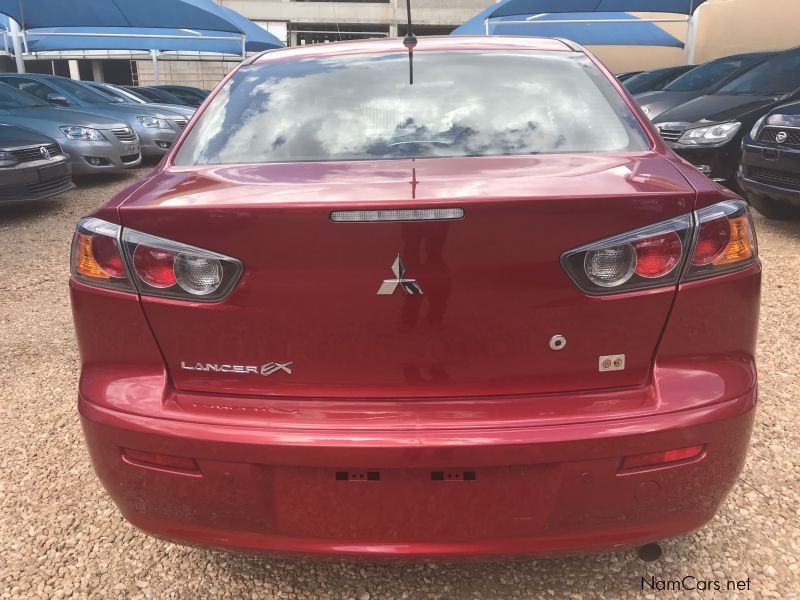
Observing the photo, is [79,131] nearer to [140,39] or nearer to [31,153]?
[31,153]

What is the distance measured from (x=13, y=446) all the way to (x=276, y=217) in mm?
1948

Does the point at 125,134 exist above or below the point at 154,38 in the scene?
below

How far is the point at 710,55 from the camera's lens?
59.3 ft

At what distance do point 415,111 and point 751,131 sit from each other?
4613 millimetres

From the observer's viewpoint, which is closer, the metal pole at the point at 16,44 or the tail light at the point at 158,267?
the tail light at the point at 158,267

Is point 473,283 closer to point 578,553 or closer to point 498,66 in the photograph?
point 578,553

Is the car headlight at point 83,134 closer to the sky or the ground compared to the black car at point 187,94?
closer to the sky

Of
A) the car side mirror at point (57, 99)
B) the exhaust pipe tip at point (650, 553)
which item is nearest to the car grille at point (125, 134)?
the car side mirror at point (57, 99)

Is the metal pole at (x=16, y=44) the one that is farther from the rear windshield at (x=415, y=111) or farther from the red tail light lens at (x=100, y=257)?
the red tail light lens at (x=100, y=257)

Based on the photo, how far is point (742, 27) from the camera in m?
17.0

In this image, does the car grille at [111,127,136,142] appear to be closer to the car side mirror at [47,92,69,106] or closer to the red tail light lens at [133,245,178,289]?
the car side mirror at [47,92,69,106]

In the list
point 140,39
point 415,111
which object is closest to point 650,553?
point 415,111

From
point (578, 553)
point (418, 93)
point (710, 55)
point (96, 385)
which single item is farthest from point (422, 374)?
point (710, 55)

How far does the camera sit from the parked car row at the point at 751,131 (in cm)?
516
